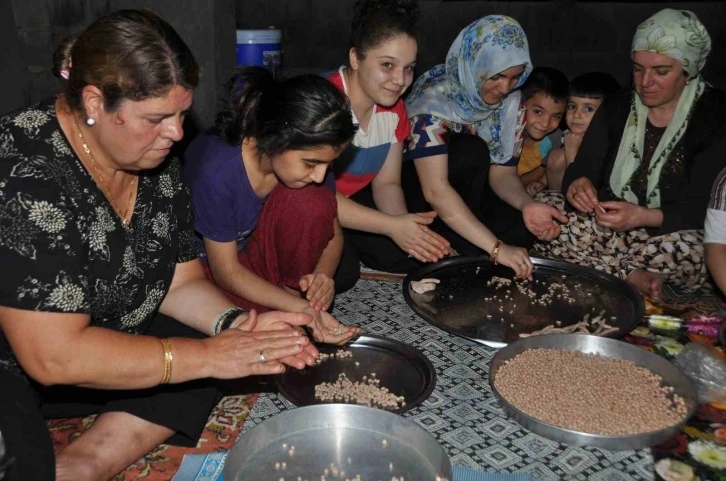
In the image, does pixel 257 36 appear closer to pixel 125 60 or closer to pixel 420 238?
pixel 420 238

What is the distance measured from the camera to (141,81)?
162 cm

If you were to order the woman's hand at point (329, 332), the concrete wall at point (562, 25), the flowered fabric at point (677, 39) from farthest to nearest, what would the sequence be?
the concrete wall at point (562, 25)
the flowered fabric at point (677, 39)
the woman's hand at point (329, 332)

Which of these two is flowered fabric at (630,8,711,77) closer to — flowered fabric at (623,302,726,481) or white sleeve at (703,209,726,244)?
white sleeve at (703,209,726,244)

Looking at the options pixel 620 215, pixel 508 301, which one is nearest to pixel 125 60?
pixel 508 301

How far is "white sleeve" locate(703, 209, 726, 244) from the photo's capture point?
2609 millimetres

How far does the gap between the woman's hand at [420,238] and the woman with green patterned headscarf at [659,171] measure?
2.64 ft

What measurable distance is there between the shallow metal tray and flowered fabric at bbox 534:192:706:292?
122cm

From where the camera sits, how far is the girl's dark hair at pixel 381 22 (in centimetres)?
284

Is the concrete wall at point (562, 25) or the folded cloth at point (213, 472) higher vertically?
the concrete wall at point (562, 25)

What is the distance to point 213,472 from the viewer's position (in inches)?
77.6

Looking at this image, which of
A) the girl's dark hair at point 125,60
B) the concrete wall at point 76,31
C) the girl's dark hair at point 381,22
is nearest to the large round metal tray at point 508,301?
the girl's dark hair at point 381,22

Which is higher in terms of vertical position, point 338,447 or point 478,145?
point 478,145

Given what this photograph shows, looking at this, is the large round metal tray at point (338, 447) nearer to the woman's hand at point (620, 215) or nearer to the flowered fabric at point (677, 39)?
the woman's hand at point (620, 215)

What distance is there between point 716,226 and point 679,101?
2.70 ft
